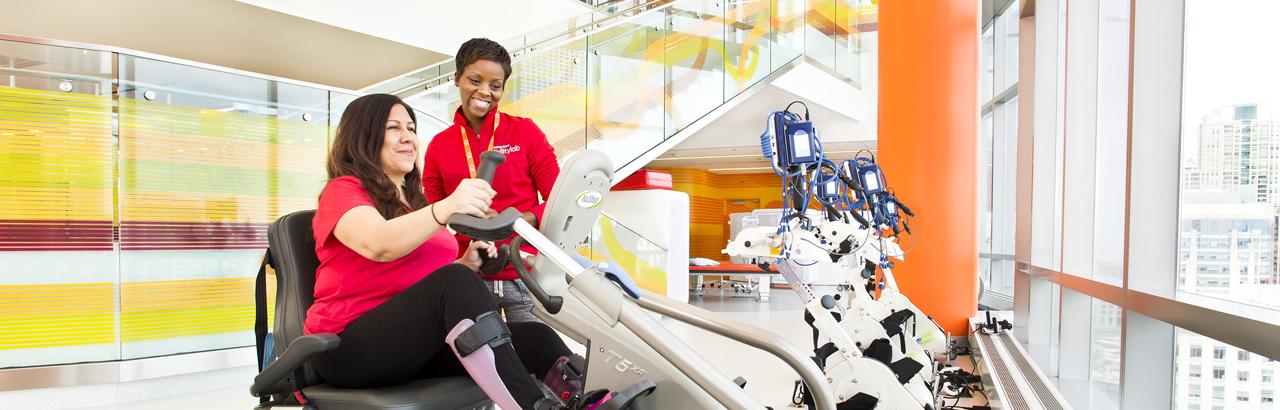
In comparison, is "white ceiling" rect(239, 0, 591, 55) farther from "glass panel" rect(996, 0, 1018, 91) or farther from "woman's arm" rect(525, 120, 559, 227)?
"woman's arm" rect(525, 120, 559, 227)

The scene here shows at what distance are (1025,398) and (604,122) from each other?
4.09m

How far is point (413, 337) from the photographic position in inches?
58.4

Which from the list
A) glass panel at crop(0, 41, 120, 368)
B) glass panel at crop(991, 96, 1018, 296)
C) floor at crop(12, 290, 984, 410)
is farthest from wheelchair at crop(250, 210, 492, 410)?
glass panel at crop(991, 96, 1018, 296)

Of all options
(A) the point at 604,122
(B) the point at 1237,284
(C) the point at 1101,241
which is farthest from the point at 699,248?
Answer: (B) the point at 1237,284

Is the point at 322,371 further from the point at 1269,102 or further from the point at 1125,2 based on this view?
the point at 1125,2

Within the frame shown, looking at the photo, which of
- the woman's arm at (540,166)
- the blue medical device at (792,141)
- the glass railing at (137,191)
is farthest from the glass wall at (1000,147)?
the woman's arm at (540,166)

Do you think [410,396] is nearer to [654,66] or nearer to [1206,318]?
[1206,318]

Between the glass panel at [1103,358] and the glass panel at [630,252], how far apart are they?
334cm

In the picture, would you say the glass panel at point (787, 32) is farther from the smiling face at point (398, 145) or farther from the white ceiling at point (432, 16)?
the smiling face at point (398, 145)

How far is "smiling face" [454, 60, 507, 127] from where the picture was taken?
197 cm

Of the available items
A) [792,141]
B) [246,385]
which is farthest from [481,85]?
[246,385]

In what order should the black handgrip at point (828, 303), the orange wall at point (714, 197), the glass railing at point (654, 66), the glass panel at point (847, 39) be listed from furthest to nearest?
the orange wall at point (714, 197)
the glass panel at point (847, 39)
the glass railing at point (654, 66)
the black handgrip at point (828, 303)

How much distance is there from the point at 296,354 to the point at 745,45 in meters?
7.51

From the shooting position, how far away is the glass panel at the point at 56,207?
3.33 metres
